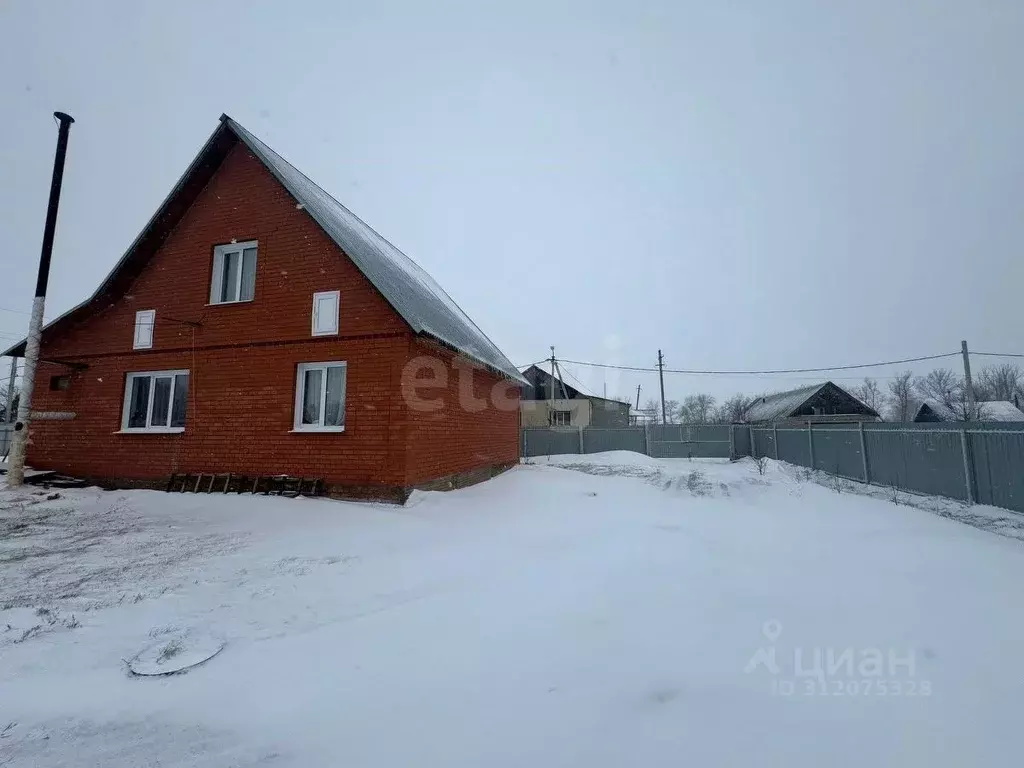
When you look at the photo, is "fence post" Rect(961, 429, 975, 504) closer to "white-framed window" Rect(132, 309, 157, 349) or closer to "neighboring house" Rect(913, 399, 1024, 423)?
"white-framed window" Rect(132, 309, 157, 349)

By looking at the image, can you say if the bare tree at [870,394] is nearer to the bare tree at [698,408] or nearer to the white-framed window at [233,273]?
the bare tree at [698,408]

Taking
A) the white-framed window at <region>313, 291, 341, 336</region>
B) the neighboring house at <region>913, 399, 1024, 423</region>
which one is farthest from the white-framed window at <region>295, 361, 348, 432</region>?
the neighboring house at <region>913, 399, 1024, 423</region>

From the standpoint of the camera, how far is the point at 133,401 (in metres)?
9.44

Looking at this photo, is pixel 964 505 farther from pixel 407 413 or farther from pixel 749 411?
pixel 749 411

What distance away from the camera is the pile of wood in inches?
304

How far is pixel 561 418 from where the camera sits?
33.1m

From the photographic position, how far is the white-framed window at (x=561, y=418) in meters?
31.8

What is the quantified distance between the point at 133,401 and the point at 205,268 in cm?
317

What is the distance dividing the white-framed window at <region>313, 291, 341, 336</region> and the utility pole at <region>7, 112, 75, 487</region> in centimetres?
558

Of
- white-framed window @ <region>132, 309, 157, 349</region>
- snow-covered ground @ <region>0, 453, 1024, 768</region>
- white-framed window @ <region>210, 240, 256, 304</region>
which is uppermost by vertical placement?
white-framed window @ <region>210, 240, 256, 304</region>

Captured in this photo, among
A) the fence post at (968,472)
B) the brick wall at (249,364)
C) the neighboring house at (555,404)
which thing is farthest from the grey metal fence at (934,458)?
the neighboring house at (555,404)

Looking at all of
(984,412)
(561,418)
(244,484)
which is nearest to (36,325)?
(244,484)

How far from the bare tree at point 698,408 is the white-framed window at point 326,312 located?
69.8m

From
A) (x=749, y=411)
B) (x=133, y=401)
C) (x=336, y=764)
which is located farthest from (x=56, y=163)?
(x=749, y=411)
